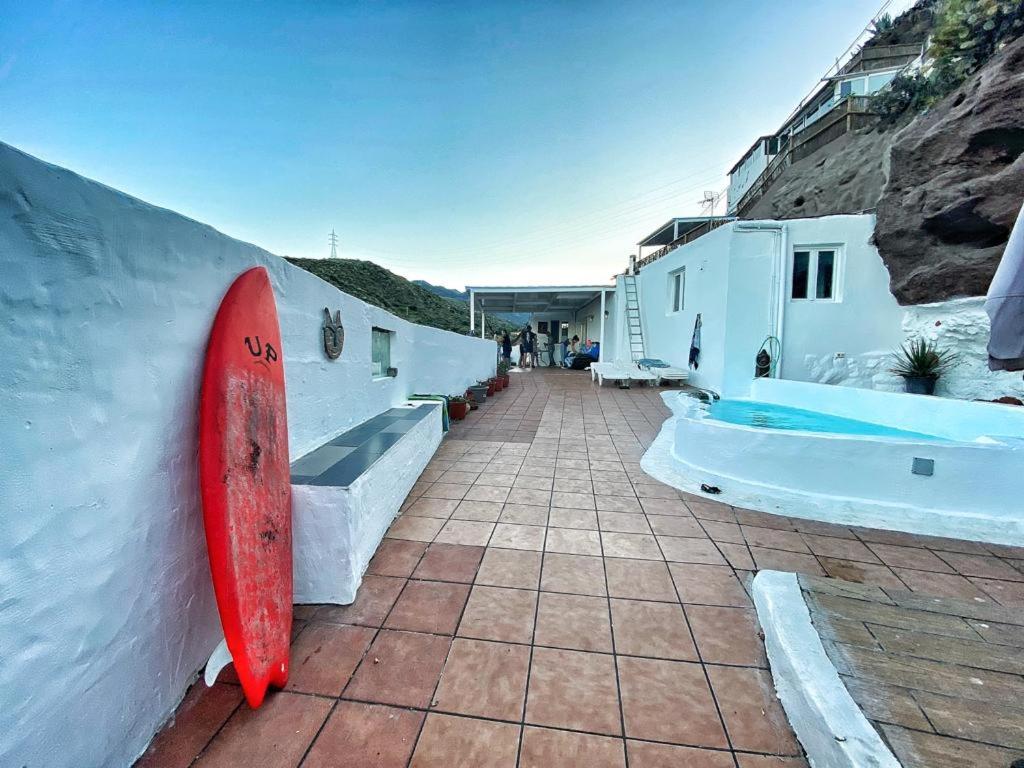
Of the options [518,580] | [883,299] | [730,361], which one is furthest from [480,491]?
[883,299]

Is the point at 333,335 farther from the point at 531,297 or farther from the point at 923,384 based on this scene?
the point at 531,297

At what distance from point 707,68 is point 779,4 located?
1.59 meters

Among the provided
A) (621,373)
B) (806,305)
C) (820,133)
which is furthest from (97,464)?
(820,133)

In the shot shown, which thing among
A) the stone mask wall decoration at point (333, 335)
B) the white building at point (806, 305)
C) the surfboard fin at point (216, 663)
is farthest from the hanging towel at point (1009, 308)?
the white building at point (806, 305)

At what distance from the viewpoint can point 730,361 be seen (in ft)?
25.9

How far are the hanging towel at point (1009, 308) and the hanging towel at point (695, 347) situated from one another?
288 inches

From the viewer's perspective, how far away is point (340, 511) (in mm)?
2018

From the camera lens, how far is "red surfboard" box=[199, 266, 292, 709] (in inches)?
55.3

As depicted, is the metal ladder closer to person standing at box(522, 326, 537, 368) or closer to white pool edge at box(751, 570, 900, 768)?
person standing at box(522, 326, 537, 368)

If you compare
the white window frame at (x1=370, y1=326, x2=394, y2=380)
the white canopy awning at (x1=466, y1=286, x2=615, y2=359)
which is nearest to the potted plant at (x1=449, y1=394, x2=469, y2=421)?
the white window frame at (x1=370, y1=326, x2=394, y2=380)

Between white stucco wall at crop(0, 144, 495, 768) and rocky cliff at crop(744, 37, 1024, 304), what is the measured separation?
10072 mm

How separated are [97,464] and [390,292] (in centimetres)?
2756

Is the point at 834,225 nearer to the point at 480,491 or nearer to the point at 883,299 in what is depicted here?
the point at 883,299

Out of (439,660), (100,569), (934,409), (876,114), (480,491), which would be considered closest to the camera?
(100,569)
